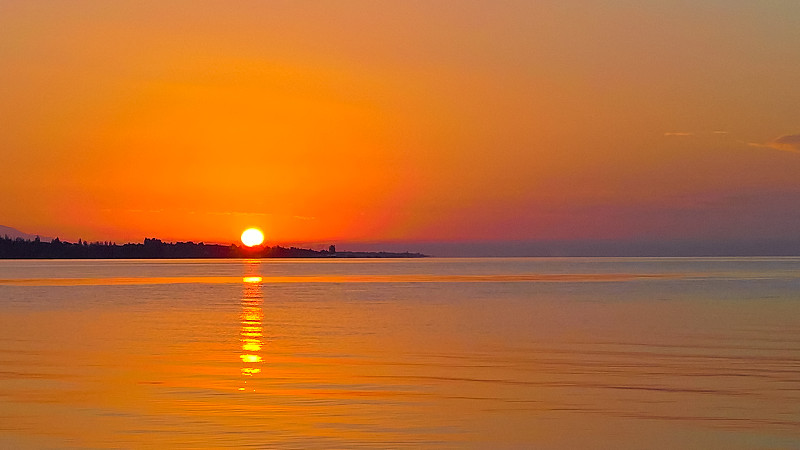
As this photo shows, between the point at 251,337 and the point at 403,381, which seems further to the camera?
the point at 251,337

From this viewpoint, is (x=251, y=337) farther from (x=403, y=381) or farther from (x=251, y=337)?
(x=403, y=381)

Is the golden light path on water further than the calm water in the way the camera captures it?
Yes

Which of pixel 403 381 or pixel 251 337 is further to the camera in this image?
pixel 251 337

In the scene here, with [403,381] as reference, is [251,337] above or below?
above

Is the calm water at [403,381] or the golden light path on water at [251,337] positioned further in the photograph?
the golden light path on water at [251,337]

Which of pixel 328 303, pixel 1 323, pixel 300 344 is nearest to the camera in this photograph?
pixel 300 344

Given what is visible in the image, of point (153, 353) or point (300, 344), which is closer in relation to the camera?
point (153, 353)

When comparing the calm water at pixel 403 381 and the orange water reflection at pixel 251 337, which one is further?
the orange water reflection at pixel 251 337

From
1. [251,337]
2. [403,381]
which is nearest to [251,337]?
[251,337]

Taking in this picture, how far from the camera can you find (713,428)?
12797 mm

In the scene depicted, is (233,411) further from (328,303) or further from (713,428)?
(328,303)

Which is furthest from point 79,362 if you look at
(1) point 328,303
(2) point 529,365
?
(1) point 328,303

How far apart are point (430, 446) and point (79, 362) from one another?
10.9 meters

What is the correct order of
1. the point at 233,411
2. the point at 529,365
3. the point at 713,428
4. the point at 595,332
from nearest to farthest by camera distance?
the point at 713,428
the point at 233,411
the point at 529,365
the point at 595,332
